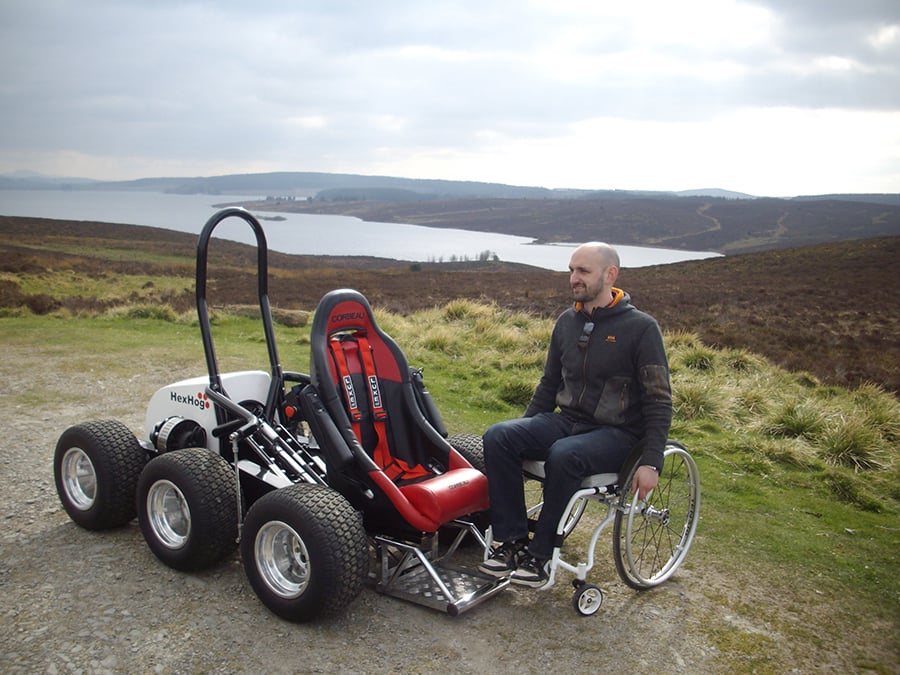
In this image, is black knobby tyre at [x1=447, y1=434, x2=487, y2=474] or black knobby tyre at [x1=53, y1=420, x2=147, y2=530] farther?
black knobby tyre at [x1=447, y1=434, x2=487, y2=474]

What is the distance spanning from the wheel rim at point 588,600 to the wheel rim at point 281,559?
1.63 meters

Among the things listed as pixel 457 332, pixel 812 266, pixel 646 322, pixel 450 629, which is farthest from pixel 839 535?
pixel 812 266

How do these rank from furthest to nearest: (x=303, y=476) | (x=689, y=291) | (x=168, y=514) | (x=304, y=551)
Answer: (x=689, y=291) < (x=168, y=514) < (x=303, y=476) < (x=304, y=551)

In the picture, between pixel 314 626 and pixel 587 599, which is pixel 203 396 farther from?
pixel 587 599

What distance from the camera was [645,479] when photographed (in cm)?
415

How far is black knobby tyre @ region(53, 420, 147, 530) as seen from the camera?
199 inches

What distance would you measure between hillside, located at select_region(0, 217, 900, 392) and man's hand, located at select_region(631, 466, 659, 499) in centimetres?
1128

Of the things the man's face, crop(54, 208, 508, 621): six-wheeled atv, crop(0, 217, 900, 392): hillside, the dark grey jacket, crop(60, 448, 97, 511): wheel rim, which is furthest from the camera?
crop(0, 217, 900, 392): hillside

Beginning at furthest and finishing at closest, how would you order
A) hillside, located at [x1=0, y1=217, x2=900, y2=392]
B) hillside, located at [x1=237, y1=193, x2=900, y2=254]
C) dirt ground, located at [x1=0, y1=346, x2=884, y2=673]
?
hillside, located at [x1=237, y1=193, x2=900, y2=254] → hillside, located at [x1=0, y1=217, x2=900, y2=392] → dirt ground, located at [x1=0, y1=346, x2=884, y2=673]

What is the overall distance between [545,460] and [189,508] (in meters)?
2.28

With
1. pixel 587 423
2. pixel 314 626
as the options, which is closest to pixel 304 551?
pixel 314 626

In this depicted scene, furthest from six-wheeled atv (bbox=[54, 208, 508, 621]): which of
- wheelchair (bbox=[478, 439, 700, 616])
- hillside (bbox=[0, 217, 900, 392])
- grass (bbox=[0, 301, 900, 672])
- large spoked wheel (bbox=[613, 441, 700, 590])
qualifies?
hillside (bbox=[0, 217, 900, 392])

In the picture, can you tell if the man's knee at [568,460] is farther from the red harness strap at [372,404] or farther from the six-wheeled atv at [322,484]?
the red harness strap at [372,404]

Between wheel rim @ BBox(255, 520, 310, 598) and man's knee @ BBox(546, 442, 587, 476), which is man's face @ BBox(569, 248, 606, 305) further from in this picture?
wheel rim @ BBox(255, 520, 310, 598)
